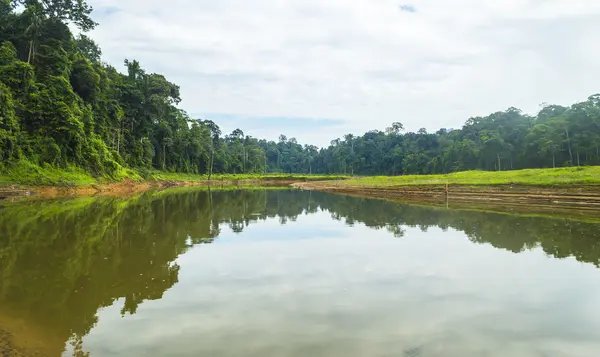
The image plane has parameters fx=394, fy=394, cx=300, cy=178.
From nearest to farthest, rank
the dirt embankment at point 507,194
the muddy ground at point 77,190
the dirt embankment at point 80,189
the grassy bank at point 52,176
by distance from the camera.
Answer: the dirt embankment at point 507,194 < the muddy ground at point 77,190 < the dirt embankment at point 80,189 < the grassy bank at point 52,176

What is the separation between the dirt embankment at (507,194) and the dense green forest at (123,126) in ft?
111

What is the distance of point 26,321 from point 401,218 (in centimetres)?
1754

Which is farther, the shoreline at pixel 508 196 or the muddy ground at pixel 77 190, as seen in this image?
the muddy ground at pixel 77 190

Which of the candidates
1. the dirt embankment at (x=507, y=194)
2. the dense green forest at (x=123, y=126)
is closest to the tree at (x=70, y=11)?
the dense green forest at (x=123, y=126)

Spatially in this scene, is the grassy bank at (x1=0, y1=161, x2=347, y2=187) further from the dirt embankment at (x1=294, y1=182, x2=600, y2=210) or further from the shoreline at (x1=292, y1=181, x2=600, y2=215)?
the shoreline at (x1=292, y1=181, x2=600, y2=215)

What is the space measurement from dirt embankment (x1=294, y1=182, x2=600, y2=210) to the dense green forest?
33879 mm

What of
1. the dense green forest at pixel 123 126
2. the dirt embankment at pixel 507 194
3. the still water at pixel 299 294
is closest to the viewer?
the still water at pixel 299 294

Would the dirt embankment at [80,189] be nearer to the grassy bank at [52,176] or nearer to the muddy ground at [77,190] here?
the muddy ground at [77,190]

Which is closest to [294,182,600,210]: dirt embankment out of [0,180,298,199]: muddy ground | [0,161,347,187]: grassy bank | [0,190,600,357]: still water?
[0,190,600,357]: still water

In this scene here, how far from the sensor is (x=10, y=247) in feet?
39.1

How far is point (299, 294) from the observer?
7.51 m

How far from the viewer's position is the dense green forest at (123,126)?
38094 millimetres

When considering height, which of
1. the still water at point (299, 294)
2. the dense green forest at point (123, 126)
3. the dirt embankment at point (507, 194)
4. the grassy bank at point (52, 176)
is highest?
the dense green forest at point (123, 126)

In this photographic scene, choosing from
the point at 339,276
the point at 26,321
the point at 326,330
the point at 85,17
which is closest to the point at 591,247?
the point at 339,276
